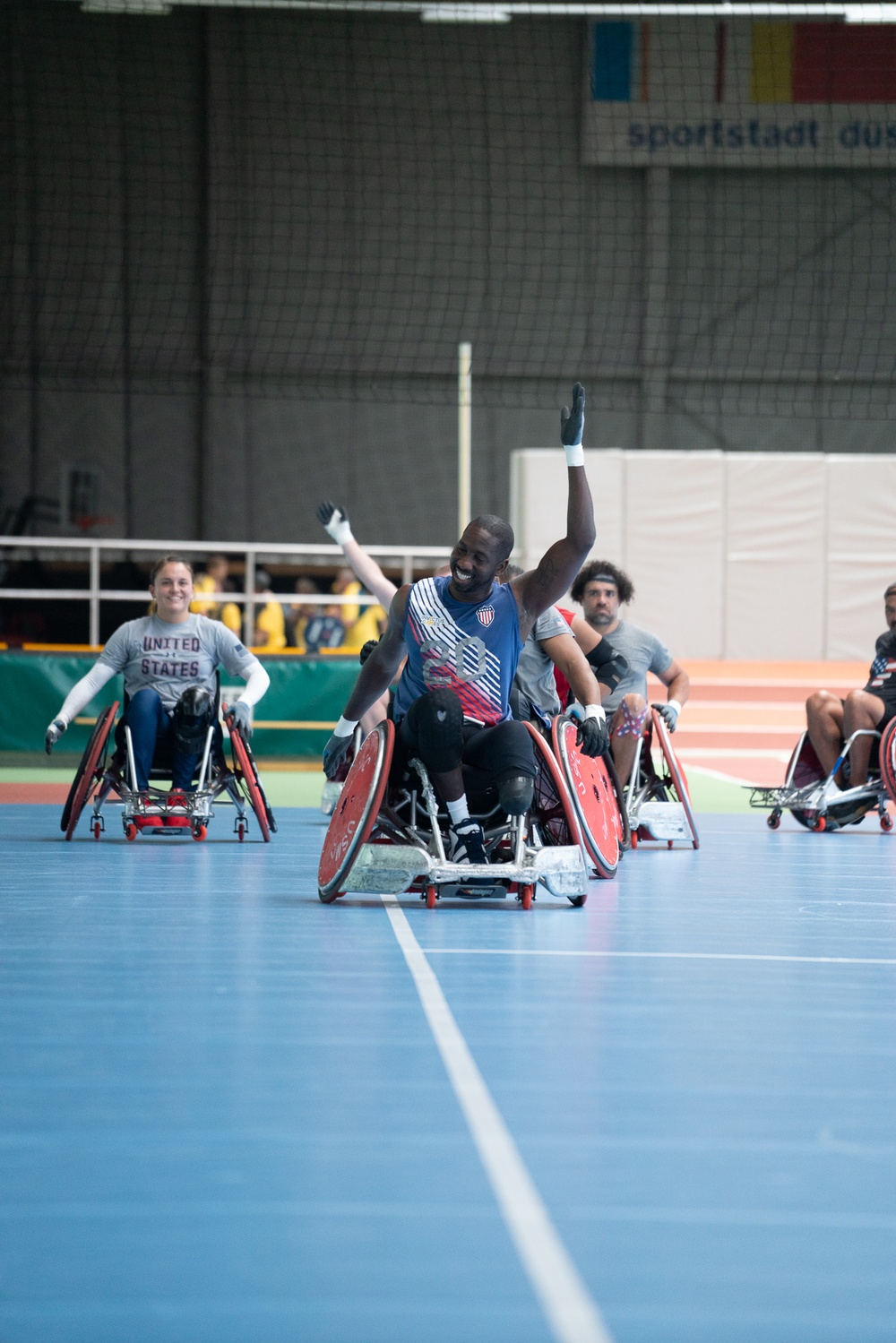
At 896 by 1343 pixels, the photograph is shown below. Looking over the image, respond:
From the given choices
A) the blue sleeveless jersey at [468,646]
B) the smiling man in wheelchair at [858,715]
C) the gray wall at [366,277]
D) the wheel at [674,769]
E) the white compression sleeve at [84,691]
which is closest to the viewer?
the blue sleeveless jersey at [468,646]

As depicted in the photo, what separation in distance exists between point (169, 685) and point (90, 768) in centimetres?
52

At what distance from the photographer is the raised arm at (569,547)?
15.6ft

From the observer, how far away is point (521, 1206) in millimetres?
2082

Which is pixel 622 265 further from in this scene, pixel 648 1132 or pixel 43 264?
pixel 648 1132

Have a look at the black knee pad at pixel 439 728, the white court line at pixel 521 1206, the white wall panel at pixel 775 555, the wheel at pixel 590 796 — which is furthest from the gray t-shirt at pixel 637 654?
the white wall panel at pixel 775 555

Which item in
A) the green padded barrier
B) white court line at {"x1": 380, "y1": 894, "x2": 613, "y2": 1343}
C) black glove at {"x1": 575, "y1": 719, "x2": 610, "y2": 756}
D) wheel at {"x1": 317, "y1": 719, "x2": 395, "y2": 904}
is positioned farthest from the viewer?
the green padded barrier

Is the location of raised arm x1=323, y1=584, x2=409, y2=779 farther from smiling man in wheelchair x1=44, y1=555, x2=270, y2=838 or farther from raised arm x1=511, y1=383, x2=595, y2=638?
smiling man in wheelchair x1=44, y1=555, x2=270, y2=838

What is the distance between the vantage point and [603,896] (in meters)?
5.31

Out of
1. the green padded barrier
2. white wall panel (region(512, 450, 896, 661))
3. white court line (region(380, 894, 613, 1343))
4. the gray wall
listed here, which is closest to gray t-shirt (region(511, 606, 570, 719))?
white court line (region(380, 894, 613, 1343))

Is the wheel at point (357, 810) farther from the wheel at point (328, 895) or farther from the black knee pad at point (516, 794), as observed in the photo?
the black knee pad at point (516, 794)

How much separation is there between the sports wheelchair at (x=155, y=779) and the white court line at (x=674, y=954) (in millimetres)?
2439

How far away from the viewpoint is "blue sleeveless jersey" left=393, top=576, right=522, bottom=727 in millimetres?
4980

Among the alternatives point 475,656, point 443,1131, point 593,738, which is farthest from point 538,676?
point 443,1131

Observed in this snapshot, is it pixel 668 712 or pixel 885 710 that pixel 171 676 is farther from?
pixel 885 710
